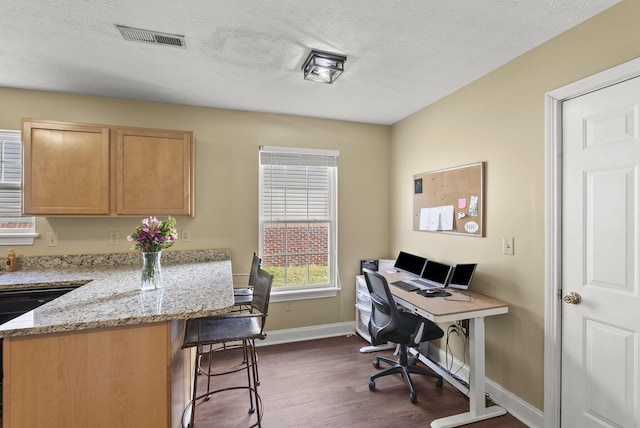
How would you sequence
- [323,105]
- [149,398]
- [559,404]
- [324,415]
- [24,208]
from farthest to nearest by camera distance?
[323,105], [24,208], [324,415], [559,404], [149,398]

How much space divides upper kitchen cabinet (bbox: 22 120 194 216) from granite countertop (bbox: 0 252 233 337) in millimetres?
534

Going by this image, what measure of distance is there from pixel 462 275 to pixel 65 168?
11.4 ft

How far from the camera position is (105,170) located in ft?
8.50

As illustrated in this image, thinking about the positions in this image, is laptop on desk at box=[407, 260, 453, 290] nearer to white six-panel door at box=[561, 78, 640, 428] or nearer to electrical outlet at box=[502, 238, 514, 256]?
electrical outlet at box=[502, 238, 514, 256]

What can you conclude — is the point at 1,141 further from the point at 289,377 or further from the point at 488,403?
the point at 488,403

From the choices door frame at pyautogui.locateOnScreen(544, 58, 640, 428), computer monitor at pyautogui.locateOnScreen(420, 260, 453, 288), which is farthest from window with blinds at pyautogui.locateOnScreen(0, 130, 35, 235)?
door frame at pyautogui.locateOnScreen(544, 58, 640, 428)

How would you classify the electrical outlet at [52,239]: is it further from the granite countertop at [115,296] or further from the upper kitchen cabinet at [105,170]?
the upper kitchen cabinet at [105,170]

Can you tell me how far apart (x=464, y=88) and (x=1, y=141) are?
13.6 ft

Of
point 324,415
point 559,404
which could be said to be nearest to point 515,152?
point 559,404

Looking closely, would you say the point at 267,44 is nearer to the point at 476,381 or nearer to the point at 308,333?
the point at 476,381

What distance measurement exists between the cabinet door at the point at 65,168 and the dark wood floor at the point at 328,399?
1892mm

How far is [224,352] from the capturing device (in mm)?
3107

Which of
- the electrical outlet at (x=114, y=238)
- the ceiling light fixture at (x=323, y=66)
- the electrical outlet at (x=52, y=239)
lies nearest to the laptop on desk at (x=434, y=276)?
the ceiling light fixture at (x=323, y=66)

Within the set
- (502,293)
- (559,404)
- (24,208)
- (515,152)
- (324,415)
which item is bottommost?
(324,415)
